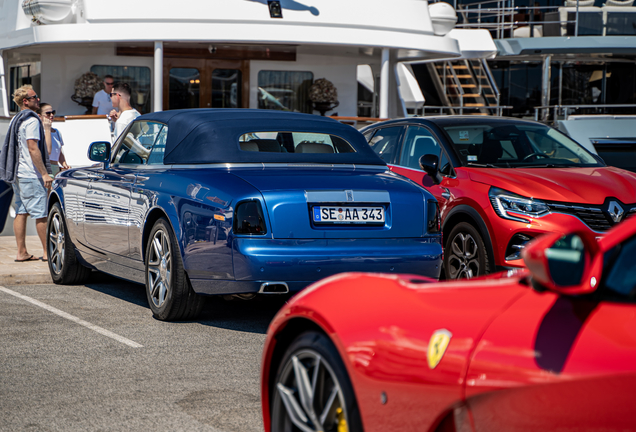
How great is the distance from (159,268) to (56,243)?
264 centimetres

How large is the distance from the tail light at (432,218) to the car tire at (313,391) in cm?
329

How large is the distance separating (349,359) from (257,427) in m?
1.51

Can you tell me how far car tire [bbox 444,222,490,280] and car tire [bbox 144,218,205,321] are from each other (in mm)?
2445

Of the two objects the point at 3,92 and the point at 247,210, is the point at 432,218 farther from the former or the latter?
the point at 3,92

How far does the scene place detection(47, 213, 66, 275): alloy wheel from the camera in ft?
29.5

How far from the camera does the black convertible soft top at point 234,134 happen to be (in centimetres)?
697

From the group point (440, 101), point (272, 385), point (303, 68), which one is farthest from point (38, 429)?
point (440, 101)

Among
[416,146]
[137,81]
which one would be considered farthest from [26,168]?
[137,81]

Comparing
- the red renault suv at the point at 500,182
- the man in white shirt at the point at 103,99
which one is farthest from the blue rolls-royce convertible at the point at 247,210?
Answer: the man in white shirt at the point at 103,99

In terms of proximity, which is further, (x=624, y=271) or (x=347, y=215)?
(x=347, y=215)

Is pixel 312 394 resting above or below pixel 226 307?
above

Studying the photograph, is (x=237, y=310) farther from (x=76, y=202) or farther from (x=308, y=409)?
(x=308, y=409)

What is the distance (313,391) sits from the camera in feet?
10.4

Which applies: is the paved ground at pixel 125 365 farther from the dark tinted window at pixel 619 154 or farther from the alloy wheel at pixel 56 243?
the dark tinted window at pixel 619 154
